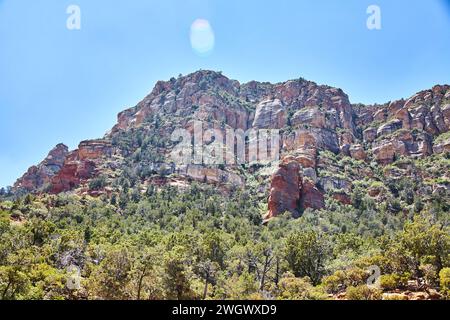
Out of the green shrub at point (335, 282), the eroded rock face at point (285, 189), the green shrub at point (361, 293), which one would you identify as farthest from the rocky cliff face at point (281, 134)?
the green shrub at point (361, 293)

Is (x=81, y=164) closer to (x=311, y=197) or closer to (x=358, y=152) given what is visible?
(x=311, y=197)

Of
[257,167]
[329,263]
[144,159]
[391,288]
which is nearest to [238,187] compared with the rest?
[257,167]

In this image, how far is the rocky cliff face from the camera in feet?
390

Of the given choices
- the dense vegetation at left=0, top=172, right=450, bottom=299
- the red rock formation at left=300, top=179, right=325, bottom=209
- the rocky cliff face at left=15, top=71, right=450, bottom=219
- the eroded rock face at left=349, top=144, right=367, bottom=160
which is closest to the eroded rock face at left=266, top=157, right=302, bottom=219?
the rocky cliff face at left=15, top=71, right=450, bottom=219

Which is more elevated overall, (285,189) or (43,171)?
(43,171)

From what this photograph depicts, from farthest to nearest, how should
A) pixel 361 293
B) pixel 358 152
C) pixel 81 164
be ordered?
pixel 358 152 < pixel 81 164 < pixel 361 293

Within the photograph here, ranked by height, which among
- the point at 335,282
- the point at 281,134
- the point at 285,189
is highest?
the point at 281,134

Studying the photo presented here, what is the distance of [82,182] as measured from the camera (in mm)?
119562

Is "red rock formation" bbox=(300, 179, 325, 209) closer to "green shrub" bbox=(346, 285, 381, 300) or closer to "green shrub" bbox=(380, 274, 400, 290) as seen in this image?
"green shrub" bbox=(380, 274, 400, 290)

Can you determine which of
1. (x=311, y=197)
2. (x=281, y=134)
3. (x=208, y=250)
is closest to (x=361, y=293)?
(x=208, y=250)

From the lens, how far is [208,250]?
49.2 meters

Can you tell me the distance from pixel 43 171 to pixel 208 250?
13466 cm

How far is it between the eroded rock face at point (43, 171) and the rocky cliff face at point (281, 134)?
0.40m

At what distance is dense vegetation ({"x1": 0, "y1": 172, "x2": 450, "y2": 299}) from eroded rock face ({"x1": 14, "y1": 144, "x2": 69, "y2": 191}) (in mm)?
66754
